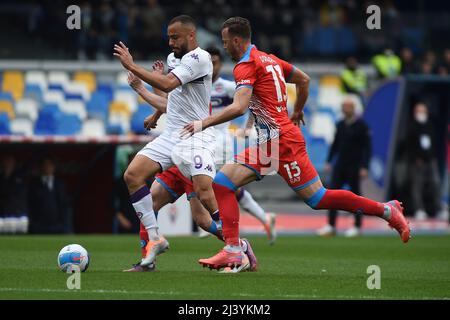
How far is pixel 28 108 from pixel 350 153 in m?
Answer: 8.55

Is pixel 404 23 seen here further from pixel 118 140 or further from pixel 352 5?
pixel 118 140

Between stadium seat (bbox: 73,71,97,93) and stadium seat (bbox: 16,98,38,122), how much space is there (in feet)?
6.01

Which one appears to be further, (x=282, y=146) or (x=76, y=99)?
(x=76, y=99)

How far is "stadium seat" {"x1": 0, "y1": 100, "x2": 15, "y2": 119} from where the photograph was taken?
24188 mm

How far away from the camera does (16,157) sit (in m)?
18.8

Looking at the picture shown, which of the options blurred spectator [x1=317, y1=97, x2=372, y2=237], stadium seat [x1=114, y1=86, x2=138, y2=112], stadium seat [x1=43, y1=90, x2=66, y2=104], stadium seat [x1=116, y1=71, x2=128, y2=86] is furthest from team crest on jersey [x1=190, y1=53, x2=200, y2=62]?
stadium seat [x1=116, y1=71, x2=128, y2=86]

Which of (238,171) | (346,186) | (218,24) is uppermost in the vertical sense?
(218,24)

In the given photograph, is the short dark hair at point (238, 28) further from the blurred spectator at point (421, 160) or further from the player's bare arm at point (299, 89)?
the blurred spectator at point (421, 160)

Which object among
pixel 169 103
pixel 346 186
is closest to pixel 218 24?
pixel 346 186

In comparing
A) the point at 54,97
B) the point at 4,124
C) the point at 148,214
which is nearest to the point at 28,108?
the point at 54,97

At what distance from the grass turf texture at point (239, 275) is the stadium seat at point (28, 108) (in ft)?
27.0

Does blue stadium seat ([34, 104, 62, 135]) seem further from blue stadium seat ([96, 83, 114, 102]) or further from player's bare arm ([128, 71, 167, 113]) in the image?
player's bare arm ([128, 71, 167, 113])
